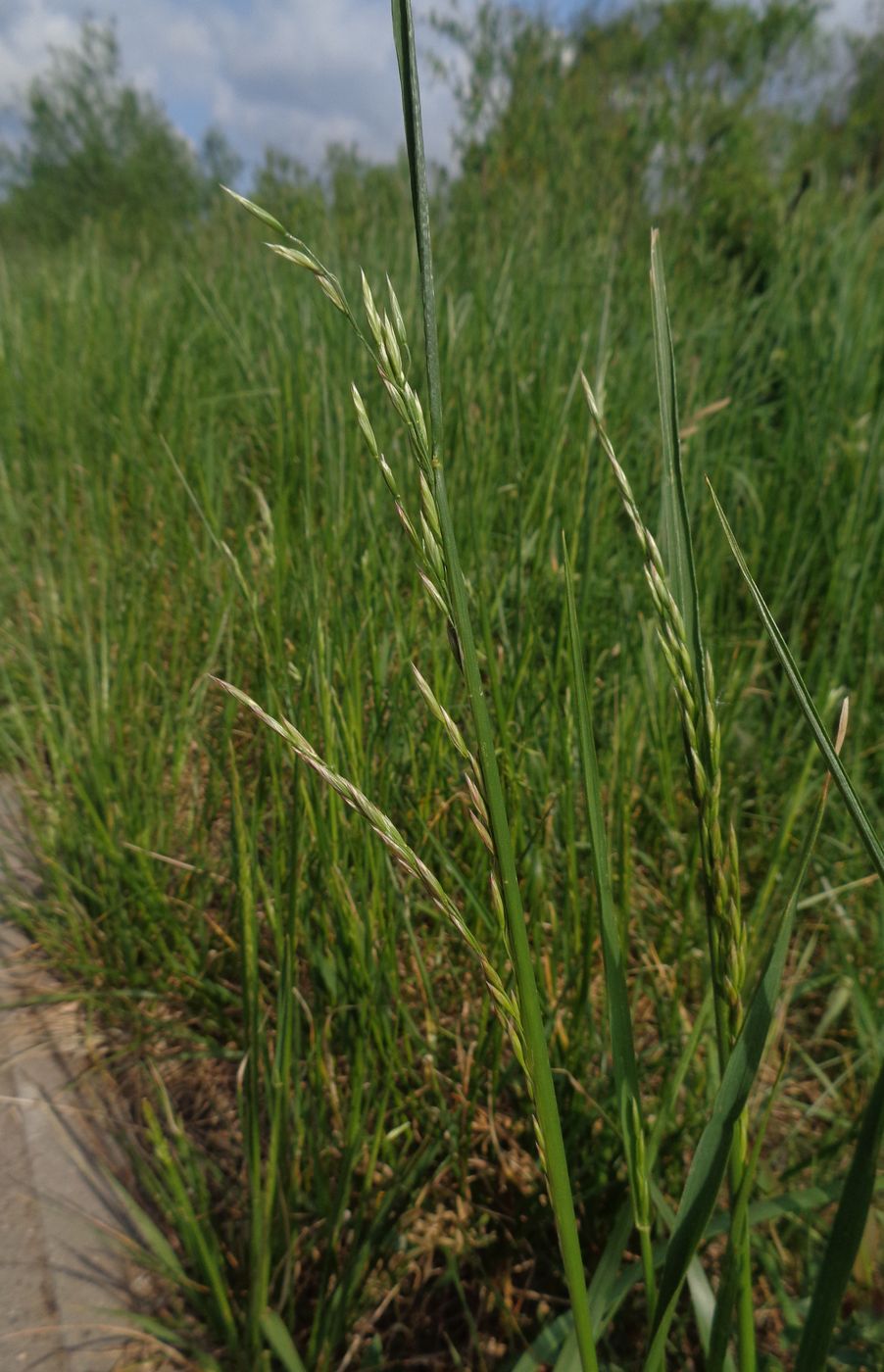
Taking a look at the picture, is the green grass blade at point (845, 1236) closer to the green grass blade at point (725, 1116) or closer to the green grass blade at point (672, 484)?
the green grass blade at point (725, 1116)

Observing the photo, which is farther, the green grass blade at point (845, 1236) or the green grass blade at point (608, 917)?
the green grass blade at point (608, 917)

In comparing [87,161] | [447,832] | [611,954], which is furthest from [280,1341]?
[87,161]

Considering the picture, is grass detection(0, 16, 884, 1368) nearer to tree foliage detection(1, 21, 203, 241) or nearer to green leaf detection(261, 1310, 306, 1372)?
green leaf detection(261, 1310, 306, 1372)

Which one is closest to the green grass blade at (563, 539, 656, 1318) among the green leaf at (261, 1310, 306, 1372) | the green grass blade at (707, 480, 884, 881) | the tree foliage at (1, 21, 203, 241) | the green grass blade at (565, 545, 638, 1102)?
the green grass blade at (565, 545, 638, 1102)

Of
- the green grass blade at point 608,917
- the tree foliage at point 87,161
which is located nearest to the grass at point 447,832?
the green grass blade at point 608,917

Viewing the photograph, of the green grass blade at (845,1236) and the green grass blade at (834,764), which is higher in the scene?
the green grass blade at (834,764)

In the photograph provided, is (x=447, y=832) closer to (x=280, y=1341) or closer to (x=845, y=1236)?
(x=280, y=1341)

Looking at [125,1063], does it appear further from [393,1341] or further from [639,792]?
[639,792]

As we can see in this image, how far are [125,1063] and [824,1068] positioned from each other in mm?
916

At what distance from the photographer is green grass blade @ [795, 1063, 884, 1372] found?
445 millimetres

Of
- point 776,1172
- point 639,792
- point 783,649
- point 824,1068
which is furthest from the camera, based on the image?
point 639,792

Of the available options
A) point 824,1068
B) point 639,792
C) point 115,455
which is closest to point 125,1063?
point 639,792

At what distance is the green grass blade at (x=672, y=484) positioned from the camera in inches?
21.0

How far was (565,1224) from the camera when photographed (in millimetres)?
474
